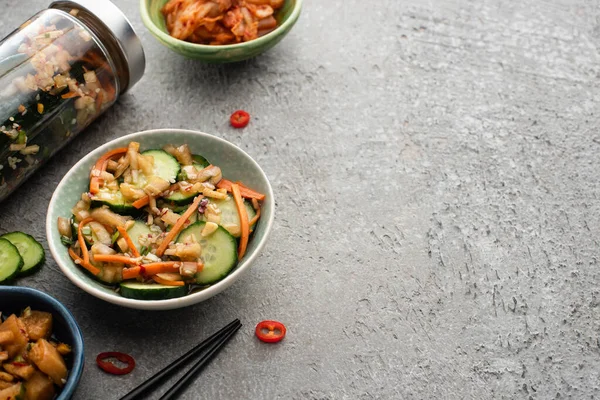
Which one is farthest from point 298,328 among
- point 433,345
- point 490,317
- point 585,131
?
point 585,131

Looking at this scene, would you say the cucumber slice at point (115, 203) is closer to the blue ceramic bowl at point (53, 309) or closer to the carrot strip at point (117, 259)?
the carrot strip at point (117, 259)

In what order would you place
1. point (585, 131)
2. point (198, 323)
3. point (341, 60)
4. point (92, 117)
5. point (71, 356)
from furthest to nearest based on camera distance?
point (341, 60)
point (585, 131)
point (92, 117)
point (198, 323)
point (71, 356)

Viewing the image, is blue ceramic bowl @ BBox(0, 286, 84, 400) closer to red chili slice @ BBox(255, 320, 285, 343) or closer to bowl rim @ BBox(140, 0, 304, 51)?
red chili slice @ BBox(255, 320, 285, 343)

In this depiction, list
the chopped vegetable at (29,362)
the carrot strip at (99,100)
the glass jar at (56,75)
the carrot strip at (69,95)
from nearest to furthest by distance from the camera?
the chopped vegetable at (29,362), the glass jar at (56,75), the carrot strip at (69,95), the carrot strip at (99,100)

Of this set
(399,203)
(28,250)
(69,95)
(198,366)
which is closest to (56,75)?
(69,95)

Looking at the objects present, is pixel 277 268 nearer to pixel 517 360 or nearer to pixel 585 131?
pixel 517 360

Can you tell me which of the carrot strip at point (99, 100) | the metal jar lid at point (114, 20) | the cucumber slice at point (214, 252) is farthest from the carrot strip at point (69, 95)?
the cucumber slice at point (214, 252)
